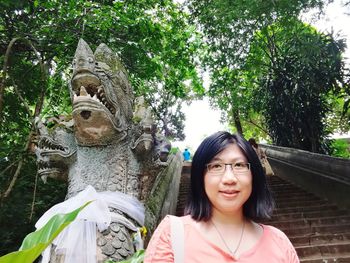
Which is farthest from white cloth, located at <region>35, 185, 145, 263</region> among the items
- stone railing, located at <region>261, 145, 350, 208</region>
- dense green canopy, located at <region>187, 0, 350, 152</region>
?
dense green canopy, located at <region>187, 0, 350, 152</region>

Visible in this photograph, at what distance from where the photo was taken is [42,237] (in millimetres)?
918

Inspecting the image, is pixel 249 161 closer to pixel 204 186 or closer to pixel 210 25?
pixel 204 186

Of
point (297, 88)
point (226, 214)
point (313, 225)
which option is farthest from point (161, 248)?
point (297, 88)

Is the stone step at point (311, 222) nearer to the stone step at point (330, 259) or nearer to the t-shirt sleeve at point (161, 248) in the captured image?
the stone step at point (330, 259)

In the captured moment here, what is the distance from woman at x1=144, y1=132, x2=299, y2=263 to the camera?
3.75 ft

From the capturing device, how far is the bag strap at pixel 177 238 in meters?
1.10

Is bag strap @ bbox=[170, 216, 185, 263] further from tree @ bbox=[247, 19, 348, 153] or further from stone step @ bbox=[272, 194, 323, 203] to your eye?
tree @ bbox=[247, 19, 348, 153]

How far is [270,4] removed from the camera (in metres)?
5.38

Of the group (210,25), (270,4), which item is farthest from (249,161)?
(210,25)

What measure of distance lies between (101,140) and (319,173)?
15.8ft

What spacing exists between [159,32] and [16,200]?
295 centimetres

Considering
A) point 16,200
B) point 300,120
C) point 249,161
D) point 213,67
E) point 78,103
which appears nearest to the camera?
point 249,161

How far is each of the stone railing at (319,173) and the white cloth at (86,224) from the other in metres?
4.04

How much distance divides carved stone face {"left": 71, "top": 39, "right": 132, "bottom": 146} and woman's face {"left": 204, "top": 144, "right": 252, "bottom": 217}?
3.86ft
